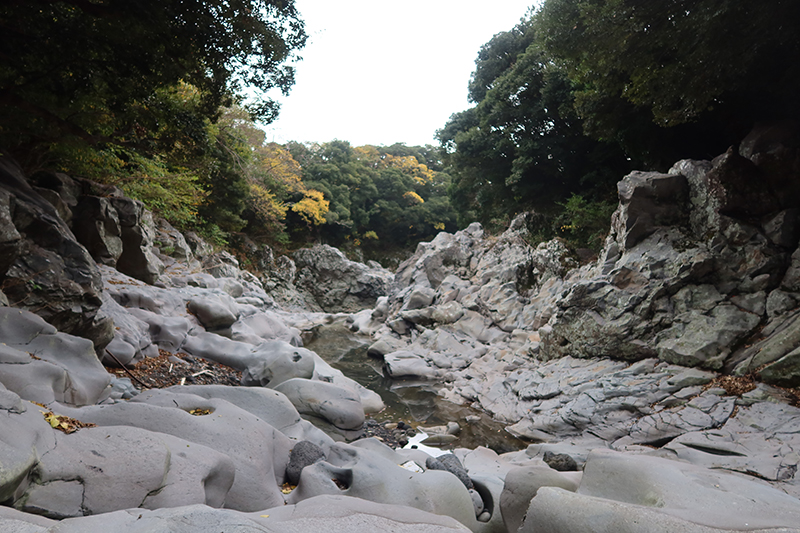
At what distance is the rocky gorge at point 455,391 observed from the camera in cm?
273

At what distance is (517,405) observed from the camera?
881cm

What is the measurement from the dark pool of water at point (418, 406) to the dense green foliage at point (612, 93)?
665 cm

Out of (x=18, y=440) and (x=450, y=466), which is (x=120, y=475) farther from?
(x=450, y=466)

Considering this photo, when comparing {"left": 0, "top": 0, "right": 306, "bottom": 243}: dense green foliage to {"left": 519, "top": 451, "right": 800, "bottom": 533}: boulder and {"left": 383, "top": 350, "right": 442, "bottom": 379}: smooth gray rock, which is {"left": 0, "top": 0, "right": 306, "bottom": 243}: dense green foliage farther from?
{"left": 383, "top": 350, "right": 442, "bottom": 379}: smooth gray rock

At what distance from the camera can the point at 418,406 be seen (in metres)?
9.64

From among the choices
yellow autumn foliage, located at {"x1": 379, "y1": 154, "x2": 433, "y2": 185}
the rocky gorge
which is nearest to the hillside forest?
the rocky gorge

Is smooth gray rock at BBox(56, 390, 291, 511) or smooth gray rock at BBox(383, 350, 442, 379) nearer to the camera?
smooth gray rock at BBox(56, 390, 291, 511)

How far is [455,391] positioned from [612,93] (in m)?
7.51

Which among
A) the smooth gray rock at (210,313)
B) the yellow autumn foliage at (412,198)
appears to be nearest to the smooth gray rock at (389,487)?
the smooth gray rock at (210,313)

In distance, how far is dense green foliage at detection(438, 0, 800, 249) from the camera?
6.01 metres

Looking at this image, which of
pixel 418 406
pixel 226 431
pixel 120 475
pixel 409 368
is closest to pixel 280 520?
pixel 120 475

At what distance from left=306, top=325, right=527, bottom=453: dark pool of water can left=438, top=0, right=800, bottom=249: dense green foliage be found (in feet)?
21.8

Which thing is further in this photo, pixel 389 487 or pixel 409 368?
pixel 409 368

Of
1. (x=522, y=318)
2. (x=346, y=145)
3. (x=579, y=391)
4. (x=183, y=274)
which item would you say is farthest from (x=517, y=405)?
(x=346, y=145)
